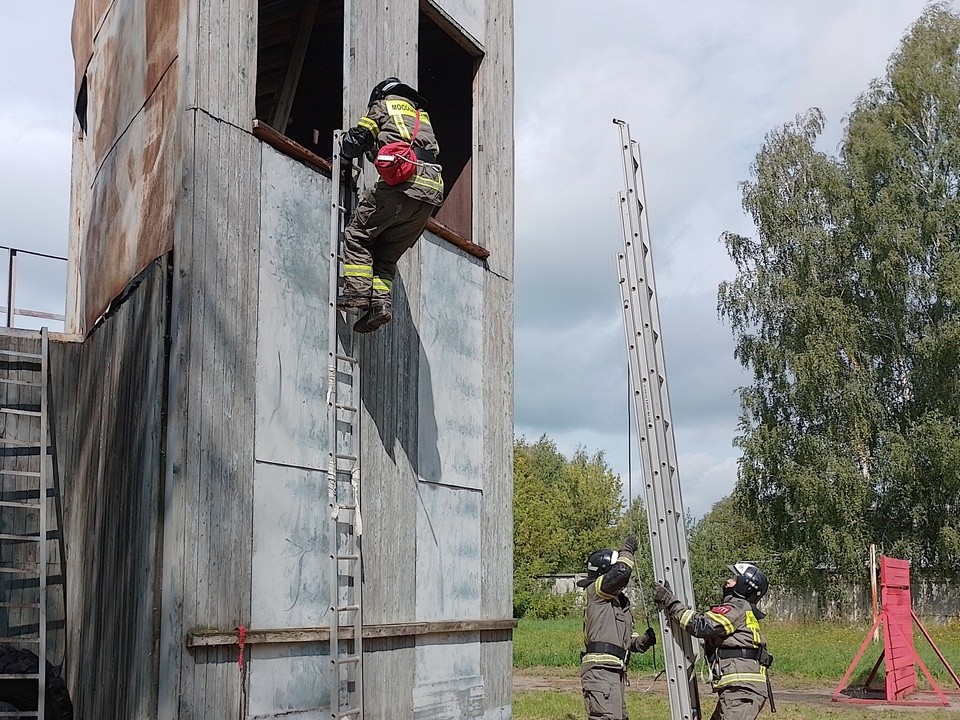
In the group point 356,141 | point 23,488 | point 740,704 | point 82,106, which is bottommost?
point 740,704

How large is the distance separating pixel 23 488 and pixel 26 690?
1.78 meters

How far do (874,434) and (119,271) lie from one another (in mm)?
27776

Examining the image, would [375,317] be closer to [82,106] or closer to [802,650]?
[82,106]

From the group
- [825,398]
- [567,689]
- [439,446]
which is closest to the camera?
[439,446]

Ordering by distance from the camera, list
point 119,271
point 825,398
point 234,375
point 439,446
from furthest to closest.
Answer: point 825,398, point 439,446, point 119,271, point 234,375

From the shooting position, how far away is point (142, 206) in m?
7.81

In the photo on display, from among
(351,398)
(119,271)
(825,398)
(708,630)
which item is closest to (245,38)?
(119,271)

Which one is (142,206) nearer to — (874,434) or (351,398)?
(351,398)

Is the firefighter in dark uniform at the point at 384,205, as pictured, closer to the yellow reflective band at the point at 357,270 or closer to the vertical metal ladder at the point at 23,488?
the yellow reflective band at the point at 357,270

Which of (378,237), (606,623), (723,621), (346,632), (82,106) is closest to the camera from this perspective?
(346,632)

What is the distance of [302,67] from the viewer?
13.2 metres

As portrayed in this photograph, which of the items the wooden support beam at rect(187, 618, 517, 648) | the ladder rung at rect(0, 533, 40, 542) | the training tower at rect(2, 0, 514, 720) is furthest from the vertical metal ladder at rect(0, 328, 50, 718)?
the wooden support beam at rect(187, 618, 517, 648)

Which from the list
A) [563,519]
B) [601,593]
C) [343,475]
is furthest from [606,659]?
[563,519]

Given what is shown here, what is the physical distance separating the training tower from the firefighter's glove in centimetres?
58
